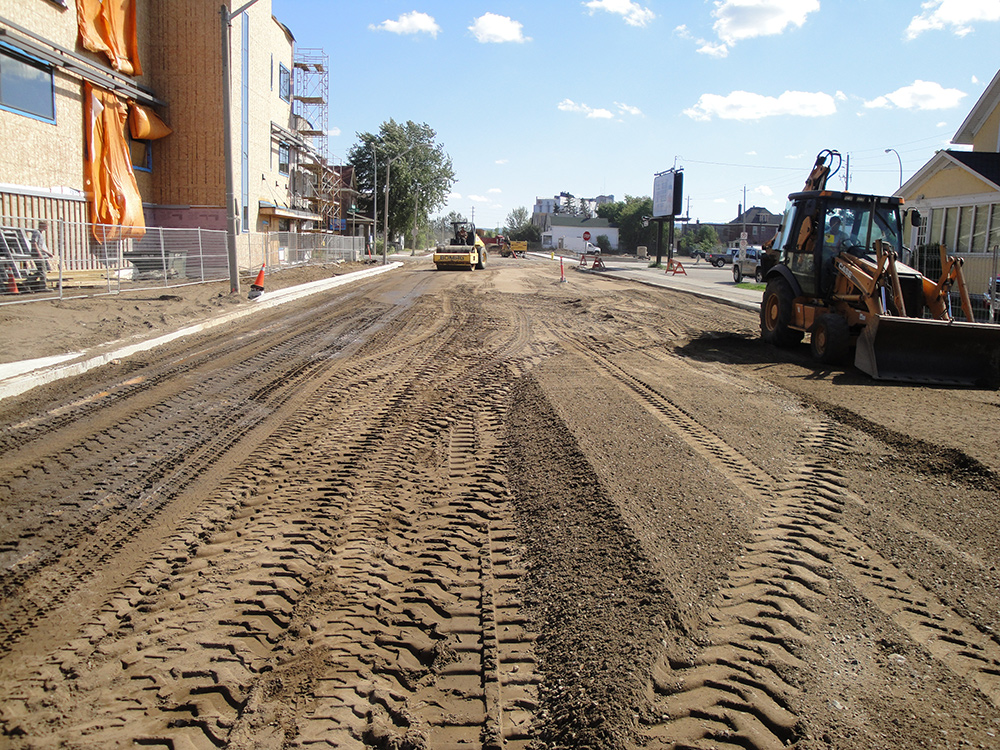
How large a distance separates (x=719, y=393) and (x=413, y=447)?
4340mm

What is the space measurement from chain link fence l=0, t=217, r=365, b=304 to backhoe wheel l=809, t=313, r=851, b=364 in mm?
14697

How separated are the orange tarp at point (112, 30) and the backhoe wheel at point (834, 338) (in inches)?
1016

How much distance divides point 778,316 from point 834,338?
6.90 feet

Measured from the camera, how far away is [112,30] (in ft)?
86.8

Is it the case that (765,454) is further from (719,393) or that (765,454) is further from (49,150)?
(49,150)

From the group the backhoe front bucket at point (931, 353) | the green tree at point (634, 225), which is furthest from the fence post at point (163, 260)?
the green tree at point (634, 225)

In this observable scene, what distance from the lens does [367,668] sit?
3.40 meters

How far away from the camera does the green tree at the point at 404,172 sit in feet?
262

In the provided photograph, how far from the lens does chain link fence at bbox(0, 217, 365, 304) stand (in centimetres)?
1515

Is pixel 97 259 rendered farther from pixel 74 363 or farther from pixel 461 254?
pixel 461 254

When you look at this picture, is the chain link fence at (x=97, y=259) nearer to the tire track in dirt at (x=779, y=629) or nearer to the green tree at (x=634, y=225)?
the tire track in dirt at (x=779, y=629)

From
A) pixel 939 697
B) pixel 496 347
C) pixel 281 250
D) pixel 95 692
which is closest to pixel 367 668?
pixel 95 692

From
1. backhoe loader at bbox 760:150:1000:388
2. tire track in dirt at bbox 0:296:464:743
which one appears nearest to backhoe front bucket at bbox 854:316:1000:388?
backhoe loader at bbox 760:150:1000:388

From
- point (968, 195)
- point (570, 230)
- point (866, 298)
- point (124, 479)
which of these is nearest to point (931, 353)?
point (866, 298)
